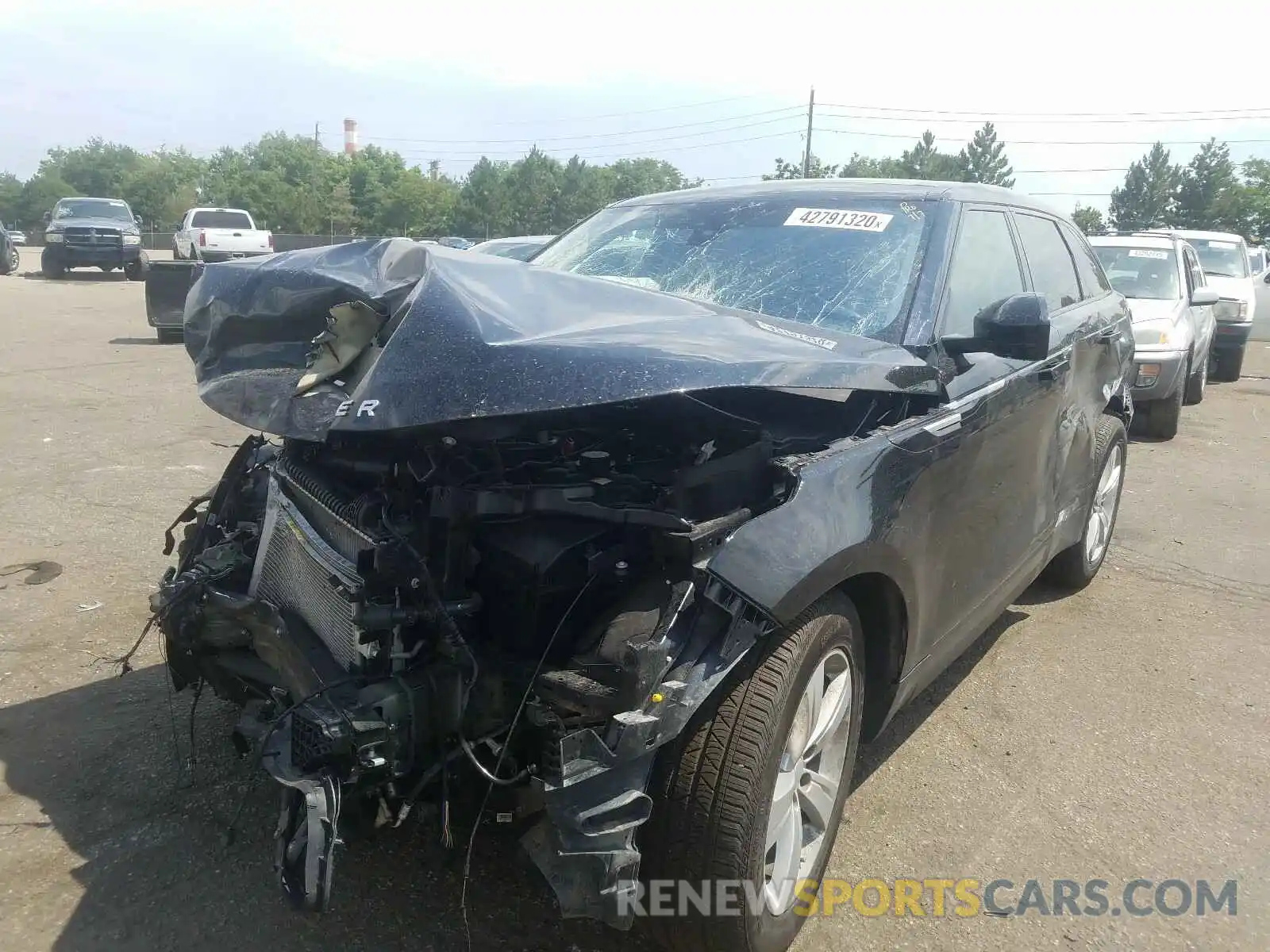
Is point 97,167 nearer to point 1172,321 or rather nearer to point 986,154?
point 986,154

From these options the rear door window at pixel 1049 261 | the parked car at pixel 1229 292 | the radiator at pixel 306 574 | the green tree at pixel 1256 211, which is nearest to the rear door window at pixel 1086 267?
the rear door window at pixel 1049 261

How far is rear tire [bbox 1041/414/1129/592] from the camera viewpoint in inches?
181

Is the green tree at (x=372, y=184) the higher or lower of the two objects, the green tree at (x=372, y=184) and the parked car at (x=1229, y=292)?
the higher

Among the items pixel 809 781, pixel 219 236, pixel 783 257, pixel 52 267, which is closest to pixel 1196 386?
pixel 783 257

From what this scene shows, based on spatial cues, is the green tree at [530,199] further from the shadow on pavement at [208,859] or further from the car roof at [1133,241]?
the shadow on pavement at [208,859]

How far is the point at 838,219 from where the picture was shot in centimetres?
351

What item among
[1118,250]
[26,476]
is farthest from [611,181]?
[26,476]

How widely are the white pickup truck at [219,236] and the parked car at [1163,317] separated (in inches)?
779

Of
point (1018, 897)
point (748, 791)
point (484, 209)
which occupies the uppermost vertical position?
point (484, 209)

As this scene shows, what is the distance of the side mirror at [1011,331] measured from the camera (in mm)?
2936

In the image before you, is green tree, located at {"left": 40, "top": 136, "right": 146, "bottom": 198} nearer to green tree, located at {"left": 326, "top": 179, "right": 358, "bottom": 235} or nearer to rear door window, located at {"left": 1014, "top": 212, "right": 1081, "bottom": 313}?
green tree, located at {"left": 326, "top": 179, "right": 358, "bottom": 235}

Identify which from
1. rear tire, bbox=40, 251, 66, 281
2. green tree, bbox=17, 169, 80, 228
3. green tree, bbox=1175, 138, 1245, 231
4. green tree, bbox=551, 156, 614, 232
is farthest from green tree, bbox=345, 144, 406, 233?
green tree, bbox=1175, 138, 1245, 231

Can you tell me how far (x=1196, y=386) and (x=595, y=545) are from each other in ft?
36.8

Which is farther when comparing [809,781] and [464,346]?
[809,781]
